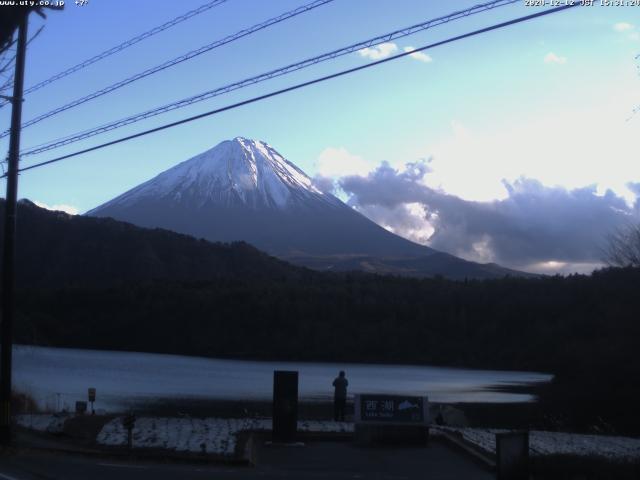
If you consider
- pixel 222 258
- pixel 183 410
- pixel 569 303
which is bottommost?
pixel 183 410

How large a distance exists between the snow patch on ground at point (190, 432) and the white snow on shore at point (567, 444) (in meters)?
3.01

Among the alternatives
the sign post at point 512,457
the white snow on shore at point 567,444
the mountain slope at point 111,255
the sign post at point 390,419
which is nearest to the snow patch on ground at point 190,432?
the sign post at point 390,419

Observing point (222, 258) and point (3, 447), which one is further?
point (222, 258)

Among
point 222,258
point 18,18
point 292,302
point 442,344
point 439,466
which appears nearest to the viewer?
point 439,466

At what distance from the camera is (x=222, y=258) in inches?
5546

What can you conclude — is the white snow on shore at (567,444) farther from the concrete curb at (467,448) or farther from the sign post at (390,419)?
the sign post at (390,419)

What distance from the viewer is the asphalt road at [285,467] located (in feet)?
47.1

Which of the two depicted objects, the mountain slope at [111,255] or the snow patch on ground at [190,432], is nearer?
the snow patch on ground at [190,432]

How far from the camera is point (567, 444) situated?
1934 centimetres

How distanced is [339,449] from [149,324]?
9039 centimetres

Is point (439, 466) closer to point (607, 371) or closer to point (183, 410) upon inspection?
point (183, 410)

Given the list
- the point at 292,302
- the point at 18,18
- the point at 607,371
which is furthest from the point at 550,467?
the point at 292,302

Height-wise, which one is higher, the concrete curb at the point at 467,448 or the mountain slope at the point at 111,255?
the mountain slope at the point at 111,255

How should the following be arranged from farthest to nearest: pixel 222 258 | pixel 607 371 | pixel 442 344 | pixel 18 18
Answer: pixel 222 258, pixel 442 344, pixel 607 371, pixel 18 18
